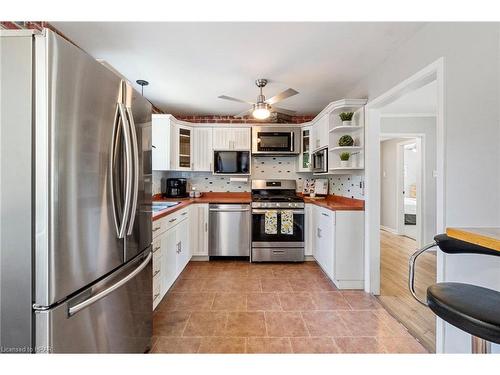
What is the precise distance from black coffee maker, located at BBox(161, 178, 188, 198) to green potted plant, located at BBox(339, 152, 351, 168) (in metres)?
2.43

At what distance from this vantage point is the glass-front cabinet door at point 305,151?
3.70 metres

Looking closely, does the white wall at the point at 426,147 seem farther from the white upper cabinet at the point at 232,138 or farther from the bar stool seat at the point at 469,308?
the bar stool seat at the point at 469,308

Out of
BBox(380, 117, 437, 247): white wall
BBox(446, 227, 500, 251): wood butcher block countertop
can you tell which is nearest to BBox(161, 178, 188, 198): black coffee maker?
BBox(446, 227, 500, 251): wood butcher block countertop

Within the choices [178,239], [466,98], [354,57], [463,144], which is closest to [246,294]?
[178,239]

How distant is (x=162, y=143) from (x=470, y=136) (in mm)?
3297

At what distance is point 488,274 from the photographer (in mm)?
1271

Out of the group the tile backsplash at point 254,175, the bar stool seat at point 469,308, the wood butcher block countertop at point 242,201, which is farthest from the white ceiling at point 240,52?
the bar stool seat at point 469,308

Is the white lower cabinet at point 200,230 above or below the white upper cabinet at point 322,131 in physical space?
below

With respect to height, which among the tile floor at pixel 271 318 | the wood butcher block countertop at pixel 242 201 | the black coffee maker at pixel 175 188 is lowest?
the tile floor at pixel 271 318

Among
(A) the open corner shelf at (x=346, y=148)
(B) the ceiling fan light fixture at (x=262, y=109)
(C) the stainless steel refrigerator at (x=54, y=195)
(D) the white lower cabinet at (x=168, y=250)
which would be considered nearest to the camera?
(C) the stainless steel refrigerator at (x=54, y=195)

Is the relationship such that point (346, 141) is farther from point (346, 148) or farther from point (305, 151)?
point (305, 151)

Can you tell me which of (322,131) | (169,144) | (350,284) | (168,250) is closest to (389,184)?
(322,131)

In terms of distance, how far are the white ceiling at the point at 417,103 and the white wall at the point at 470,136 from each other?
1315 mm
